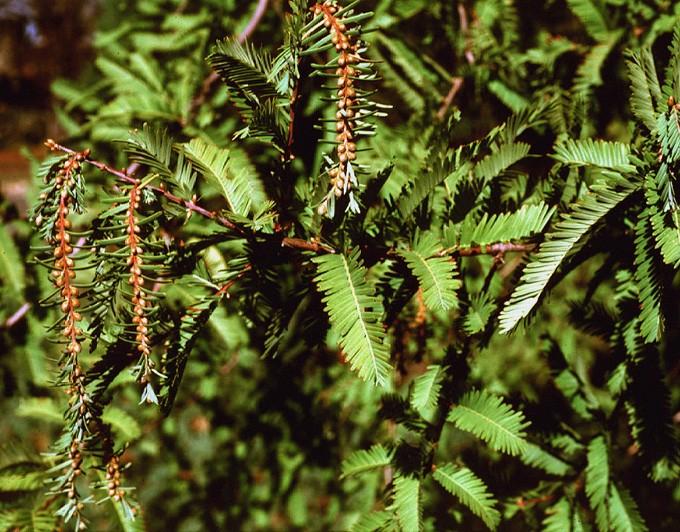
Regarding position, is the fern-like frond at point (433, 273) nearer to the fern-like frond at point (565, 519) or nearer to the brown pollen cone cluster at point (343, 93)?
the brown pollen cone cluster at point (343, 93)

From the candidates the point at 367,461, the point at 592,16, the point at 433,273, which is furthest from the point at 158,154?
the point at 592,16

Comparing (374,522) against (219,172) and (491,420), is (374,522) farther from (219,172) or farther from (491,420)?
(219,172)

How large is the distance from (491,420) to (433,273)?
11.6 inches

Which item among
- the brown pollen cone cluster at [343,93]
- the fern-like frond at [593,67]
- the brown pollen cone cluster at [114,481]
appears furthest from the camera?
the fern-like frond at [593,67]

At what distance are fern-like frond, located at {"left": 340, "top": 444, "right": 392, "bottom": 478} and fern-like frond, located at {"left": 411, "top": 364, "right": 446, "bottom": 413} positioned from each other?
0.43 feet

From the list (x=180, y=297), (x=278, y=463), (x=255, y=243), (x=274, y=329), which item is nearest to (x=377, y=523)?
(x=274, y=329)

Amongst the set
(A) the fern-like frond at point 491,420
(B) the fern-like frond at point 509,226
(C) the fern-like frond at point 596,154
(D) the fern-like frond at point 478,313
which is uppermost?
(C) the fern-like frond at point 596,154

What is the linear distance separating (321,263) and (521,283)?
0.28m

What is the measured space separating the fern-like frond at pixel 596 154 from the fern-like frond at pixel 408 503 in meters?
0.56

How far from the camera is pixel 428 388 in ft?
2.96

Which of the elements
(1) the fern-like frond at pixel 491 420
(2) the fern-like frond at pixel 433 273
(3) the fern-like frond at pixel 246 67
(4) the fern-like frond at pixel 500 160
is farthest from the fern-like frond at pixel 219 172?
(1) the fern-like frond at pixel 491 420

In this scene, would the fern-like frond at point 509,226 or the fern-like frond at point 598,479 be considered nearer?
the fern-like frond at point 509,226

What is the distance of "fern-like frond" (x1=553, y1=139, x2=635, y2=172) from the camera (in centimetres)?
86

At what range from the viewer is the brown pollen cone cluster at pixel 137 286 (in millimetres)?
684
